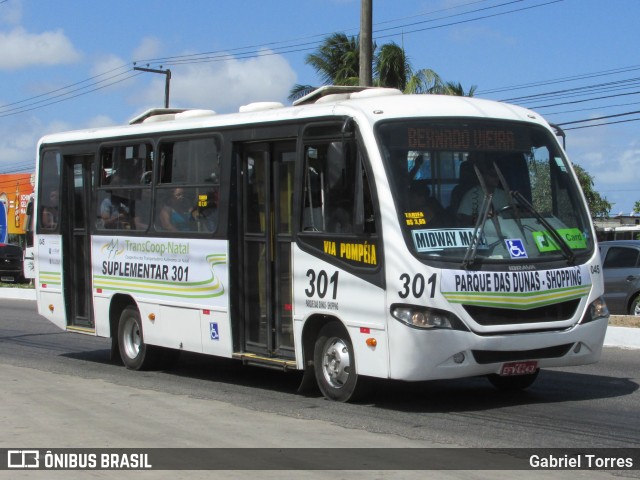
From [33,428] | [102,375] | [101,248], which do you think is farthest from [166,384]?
[33,428]

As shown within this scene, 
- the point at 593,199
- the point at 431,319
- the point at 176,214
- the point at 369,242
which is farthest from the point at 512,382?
the point at 593,199

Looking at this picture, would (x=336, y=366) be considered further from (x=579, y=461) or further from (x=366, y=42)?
(x=366, y=42)

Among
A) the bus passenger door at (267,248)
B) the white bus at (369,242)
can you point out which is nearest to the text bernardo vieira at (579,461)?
the white bus at (369,242)

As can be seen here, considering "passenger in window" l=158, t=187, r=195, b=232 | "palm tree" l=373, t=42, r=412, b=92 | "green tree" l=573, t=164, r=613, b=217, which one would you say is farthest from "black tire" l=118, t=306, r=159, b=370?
"green tree" l=573, t=164, r=613, b=217

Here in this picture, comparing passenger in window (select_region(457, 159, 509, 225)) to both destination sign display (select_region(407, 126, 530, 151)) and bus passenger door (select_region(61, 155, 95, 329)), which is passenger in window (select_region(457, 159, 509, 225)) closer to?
destination sign display (select_region(407, 126, 530, 151))

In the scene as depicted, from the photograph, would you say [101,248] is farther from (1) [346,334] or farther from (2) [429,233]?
(2) [429,233]

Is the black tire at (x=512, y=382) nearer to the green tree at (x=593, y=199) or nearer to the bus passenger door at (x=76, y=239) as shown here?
the bus passenger door at (x=76, y=239)

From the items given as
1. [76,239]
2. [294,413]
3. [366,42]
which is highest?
[366,42]

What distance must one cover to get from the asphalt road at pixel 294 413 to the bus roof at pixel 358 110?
2851 mm

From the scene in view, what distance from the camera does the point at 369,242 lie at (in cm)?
995

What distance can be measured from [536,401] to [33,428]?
4.88 m

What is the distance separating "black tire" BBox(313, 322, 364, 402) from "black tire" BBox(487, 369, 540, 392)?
1.63 m

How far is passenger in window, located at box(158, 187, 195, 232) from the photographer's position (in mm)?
12688

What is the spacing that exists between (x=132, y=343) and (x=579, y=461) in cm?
771
